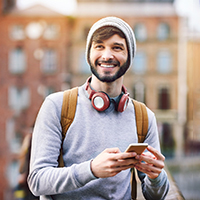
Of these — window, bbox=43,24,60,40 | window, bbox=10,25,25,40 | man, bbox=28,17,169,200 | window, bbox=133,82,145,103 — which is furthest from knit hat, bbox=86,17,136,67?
window, bbox=10,25,25,40

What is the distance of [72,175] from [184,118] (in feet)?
53.4

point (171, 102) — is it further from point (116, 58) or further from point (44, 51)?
point (116, 58)

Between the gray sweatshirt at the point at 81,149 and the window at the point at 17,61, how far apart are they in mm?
16884

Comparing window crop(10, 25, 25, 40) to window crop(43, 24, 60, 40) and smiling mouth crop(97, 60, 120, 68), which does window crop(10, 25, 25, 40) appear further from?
→ smiling mouth crop(97, 60, 120, 68)

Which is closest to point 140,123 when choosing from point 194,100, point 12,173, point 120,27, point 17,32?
point 120,27

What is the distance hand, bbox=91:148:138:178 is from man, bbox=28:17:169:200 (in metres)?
0.02

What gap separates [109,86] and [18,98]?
17.6 metres

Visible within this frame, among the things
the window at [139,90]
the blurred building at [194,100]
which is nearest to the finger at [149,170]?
the blurred building at [194,100]

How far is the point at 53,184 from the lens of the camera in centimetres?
82

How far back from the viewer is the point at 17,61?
699 inches

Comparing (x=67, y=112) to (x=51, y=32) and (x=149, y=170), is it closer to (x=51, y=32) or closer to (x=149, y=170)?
(x=149, y=170)

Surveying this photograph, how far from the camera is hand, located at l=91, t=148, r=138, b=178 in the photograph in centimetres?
77

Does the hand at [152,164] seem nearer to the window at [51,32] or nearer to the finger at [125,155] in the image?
the finger at [125,155]

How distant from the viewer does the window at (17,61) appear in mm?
17484
